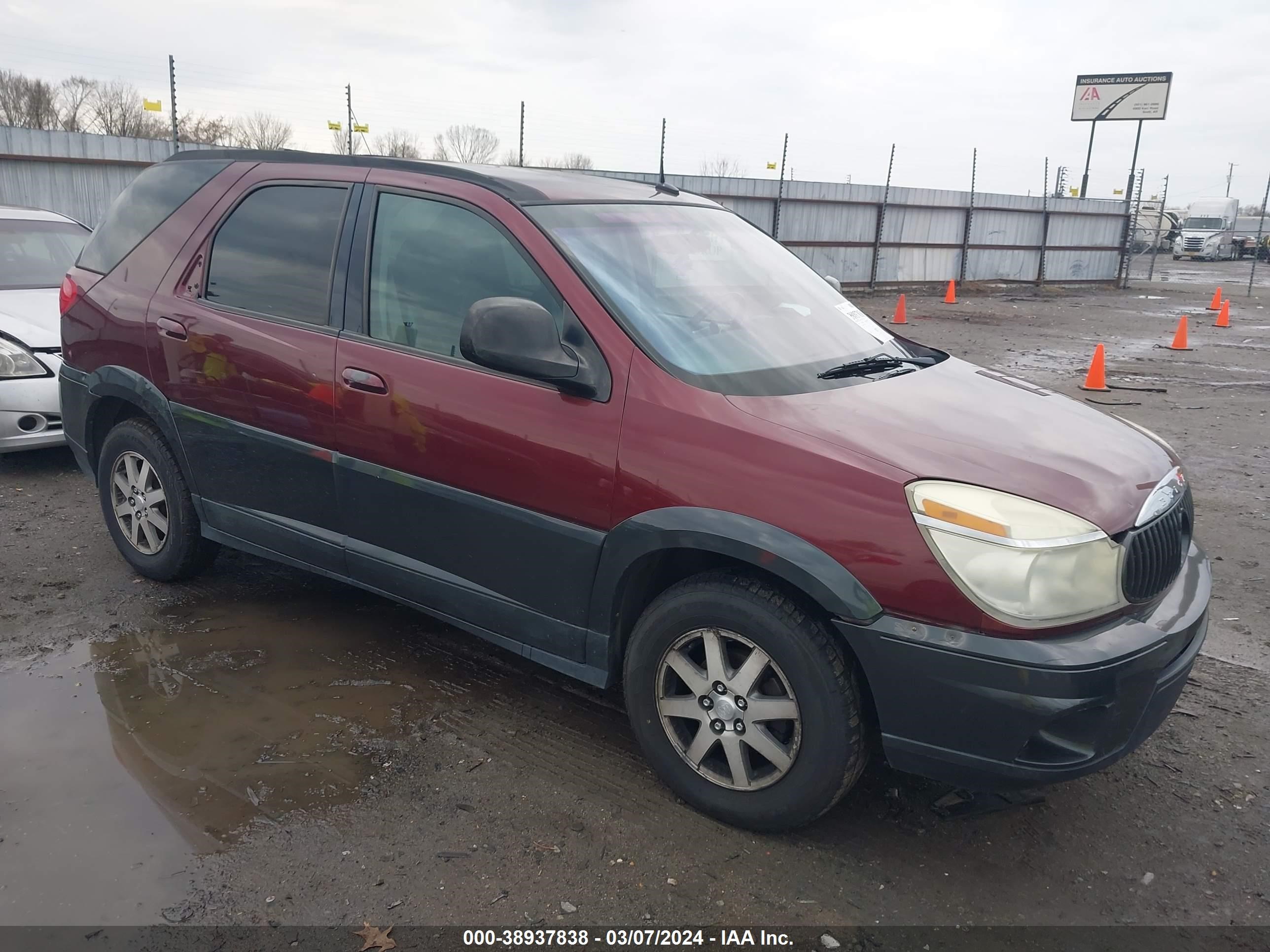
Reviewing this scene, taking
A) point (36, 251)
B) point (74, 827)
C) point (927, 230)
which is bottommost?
point (74, 827)

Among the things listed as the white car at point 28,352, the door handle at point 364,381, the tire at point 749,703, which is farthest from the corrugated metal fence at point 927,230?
the tire at point 749,703

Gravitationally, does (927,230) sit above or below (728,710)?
above

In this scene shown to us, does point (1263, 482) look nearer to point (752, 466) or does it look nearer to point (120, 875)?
Result: point (752, 466)

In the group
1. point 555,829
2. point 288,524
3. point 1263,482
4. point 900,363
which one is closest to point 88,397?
point 288,524

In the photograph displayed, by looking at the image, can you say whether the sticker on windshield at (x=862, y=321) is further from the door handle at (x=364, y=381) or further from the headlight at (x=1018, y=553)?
the door handle at (x=364, y=381)

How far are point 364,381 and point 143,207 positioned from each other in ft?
6.11

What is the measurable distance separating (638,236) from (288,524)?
5.88 feet

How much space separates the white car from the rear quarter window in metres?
1.28

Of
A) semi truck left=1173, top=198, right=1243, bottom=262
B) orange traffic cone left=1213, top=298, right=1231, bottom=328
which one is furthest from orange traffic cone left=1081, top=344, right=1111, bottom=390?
semi truck left=1173, top=198, right=1243, bottom=262

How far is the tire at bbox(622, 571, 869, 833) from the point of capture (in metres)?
2.59

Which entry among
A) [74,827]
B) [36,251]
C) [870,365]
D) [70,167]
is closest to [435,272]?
[870,365]

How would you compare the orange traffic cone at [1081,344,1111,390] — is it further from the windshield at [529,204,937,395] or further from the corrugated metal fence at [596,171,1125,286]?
the corrugated metal fence at [596,171,1125,286]

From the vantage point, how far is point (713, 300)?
3.35m

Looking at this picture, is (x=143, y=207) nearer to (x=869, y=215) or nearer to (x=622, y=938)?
(x=622, y=938)
